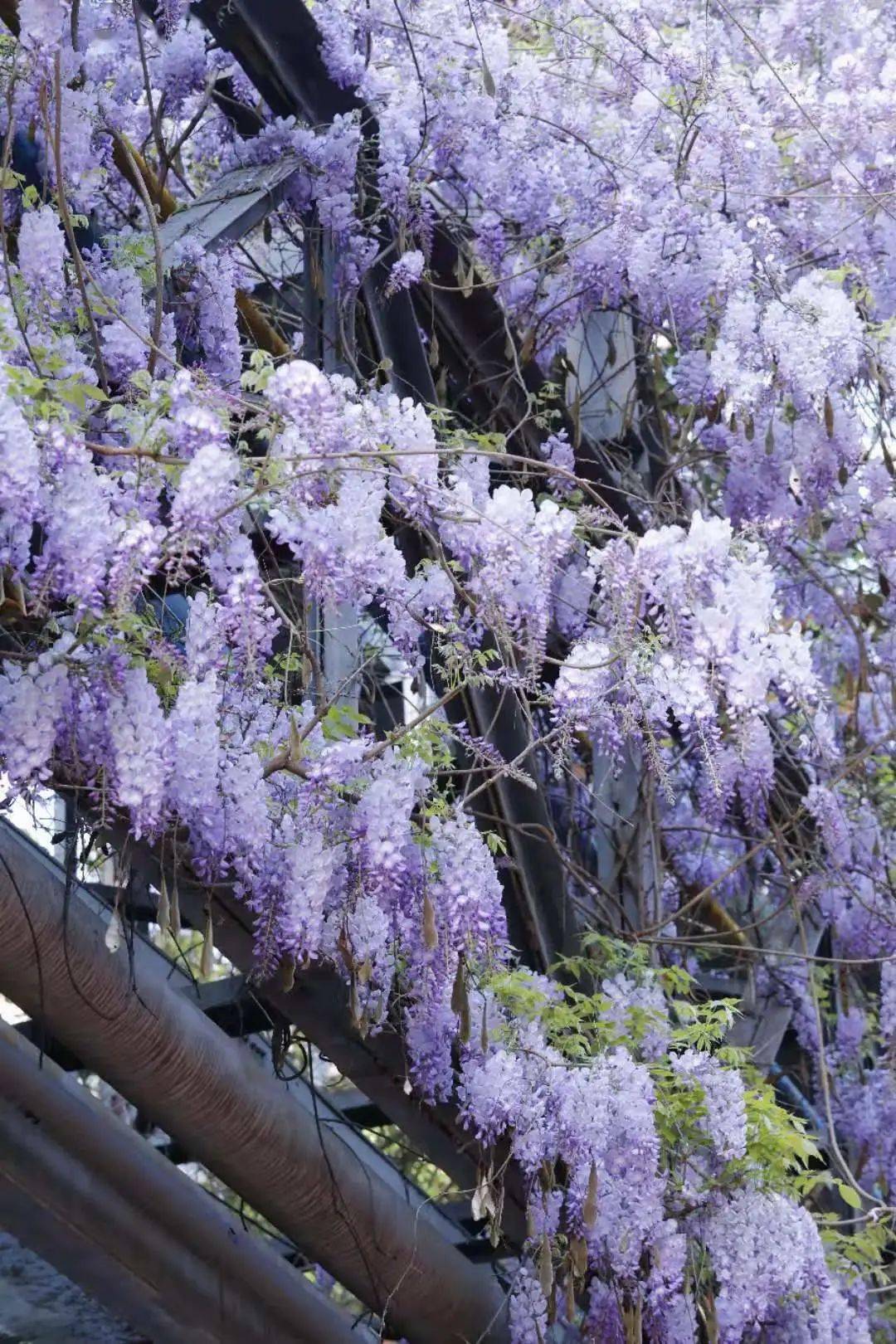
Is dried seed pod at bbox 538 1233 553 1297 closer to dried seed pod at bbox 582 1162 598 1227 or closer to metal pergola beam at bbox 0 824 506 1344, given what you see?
dried seed pod at bbox 582 1162 598 1227

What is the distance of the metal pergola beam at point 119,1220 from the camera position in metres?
3.86

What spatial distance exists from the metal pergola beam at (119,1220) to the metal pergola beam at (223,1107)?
1.12 feet

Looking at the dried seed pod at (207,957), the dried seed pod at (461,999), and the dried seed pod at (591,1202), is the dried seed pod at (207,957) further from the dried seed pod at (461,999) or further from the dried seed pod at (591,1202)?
the dried seed pod at (591,1202)

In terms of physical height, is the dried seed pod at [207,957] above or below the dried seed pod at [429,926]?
above

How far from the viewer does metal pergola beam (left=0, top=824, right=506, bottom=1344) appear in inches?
118

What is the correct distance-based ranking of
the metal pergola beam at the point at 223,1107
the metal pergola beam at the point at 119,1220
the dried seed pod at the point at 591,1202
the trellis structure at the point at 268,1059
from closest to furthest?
1. the metal pergola beam at the point at 223,1107
2. the trellis structure at the point at 268,1059
3. the dried seed pod at the point at 591,1202
4. the metal pergola beam at the point at 119,1220

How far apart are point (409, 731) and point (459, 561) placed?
36 centimetres

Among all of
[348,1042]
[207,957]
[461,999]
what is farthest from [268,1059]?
[207,957]

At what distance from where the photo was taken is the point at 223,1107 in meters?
3.35

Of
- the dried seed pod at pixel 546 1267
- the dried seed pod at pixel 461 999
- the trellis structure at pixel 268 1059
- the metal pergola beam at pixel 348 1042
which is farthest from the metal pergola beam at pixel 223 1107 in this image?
the dried seed pod at pixel 461 999

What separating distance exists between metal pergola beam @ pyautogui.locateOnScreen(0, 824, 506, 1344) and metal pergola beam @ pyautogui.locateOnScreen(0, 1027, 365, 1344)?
1.12ft

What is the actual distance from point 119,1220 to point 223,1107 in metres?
0.76

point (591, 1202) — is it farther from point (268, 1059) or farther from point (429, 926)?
point (268, 1059)

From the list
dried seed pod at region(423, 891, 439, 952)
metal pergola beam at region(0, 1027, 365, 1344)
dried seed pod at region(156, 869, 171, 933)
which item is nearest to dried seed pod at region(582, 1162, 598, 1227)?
dried seed pod at region(423, 891, 439, 952)
